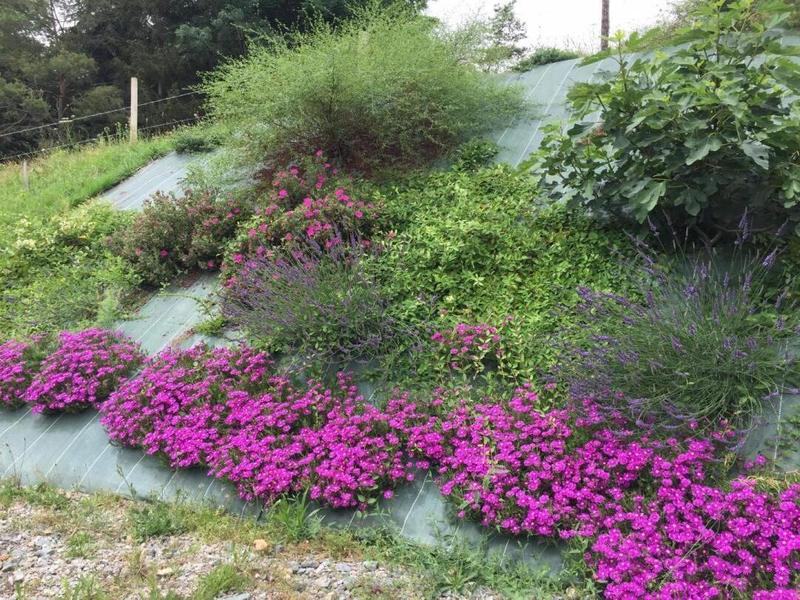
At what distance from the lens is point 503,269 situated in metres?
3.93

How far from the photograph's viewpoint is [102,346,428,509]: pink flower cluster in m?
2.89

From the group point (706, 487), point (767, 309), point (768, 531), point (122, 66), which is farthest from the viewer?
point (122, 66)

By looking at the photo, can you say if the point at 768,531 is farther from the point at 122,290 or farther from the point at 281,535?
the point at 122,290

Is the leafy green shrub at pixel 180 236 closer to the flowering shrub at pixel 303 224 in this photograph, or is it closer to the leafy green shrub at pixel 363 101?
the flowering shrub at pixel 303 224

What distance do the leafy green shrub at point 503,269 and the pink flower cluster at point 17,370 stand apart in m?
2.55

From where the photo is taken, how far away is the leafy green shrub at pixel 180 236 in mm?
5246

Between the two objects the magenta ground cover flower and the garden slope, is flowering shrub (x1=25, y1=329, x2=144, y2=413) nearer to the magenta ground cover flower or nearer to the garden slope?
the garden slope

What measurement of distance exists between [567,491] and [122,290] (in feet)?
13.7

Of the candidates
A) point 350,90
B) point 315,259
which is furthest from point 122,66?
point 315,259

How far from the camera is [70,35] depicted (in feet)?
67.1

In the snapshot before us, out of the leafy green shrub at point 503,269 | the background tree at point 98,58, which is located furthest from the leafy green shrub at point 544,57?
the background tree at point 98,58

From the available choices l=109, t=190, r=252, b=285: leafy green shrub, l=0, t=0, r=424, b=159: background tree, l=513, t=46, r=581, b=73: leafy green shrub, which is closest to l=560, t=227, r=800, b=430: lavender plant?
l=109, t=190, r=252, b=285: leafy green shrub

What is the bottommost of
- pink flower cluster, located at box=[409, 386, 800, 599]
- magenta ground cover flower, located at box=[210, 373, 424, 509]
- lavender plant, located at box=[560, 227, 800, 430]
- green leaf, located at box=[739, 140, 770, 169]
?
magenta ground cover flower, located at box=[210, 373, 424, 509]

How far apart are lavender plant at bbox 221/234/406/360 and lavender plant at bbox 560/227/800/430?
1.19 meters
